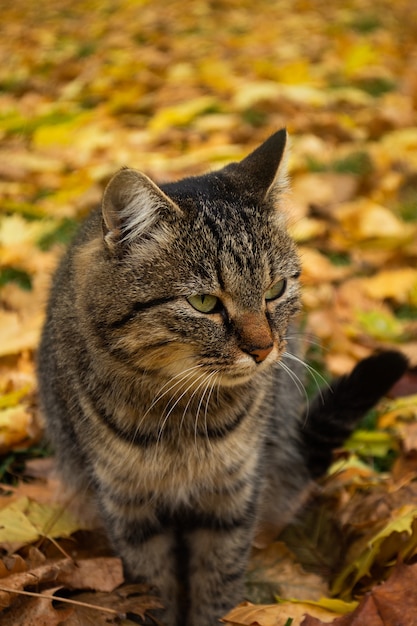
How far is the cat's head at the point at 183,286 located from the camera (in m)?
1.67

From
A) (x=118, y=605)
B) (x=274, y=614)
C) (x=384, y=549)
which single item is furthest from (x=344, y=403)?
(x=118, y=605)

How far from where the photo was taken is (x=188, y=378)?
5.62 feet

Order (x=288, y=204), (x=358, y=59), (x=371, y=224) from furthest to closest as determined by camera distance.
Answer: (x=358, y=59), (x=371, y=224), (x=288, y=204)

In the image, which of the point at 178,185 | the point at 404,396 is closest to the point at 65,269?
the point at 178,185

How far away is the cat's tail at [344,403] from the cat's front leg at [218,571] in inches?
14.5

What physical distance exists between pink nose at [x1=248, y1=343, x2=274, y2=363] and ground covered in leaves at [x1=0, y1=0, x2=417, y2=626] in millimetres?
525

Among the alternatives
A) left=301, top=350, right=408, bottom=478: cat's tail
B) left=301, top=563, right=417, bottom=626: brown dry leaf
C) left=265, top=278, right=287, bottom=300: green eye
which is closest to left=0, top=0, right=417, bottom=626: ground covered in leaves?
left=301, top=563, right=417, bottom=626: brown dry leaf

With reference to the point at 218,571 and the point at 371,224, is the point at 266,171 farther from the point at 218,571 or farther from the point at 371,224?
the point at 371,224

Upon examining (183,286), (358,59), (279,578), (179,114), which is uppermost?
(183,286)

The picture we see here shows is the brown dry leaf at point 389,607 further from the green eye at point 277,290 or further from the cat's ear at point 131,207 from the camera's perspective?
the cat's ear at point 131,207

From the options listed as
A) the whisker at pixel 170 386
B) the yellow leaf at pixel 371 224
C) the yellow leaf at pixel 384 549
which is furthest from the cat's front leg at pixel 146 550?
the yellow leaf at pixel 371 224

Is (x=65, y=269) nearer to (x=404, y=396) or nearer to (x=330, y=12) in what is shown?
(x=404, y=396)

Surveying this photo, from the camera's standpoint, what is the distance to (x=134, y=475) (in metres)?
1.86

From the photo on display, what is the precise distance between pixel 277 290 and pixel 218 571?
0.78 m
